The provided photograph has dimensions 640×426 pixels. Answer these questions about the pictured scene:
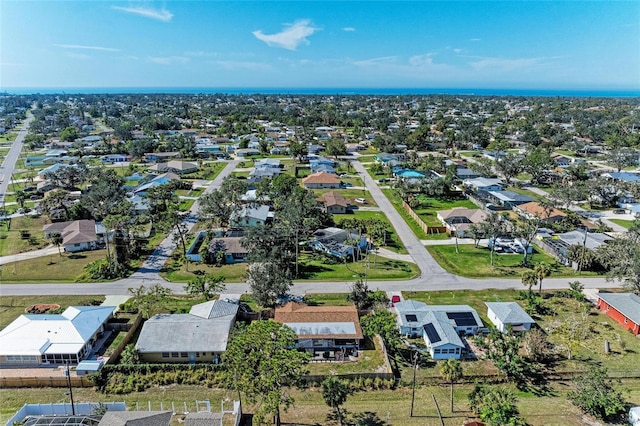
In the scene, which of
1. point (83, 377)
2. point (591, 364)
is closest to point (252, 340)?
point (83, 377)

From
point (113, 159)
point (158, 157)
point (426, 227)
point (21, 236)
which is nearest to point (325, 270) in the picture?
point (426, 227)

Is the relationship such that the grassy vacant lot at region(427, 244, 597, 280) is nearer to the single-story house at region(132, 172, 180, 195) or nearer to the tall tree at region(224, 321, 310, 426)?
the tall tree at region(224, 321, 310, 426)

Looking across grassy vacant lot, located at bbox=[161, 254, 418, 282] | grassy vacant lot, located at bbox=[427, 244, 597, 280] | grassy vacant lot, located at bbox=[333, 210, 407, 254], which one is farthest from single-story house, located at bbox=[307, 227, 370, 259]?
grassy vacant lot, located at bbox=[427, 244, 597, 280]

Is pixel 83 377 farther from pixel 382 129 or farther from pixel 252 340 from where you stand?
pixel 382 129

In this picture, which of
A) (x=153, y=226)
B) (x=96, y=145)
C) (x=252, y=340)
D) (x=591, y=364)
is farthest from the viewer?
(x=96, y=145)

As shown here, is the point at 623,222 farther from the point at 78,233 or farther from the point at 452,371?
the point at 78,233

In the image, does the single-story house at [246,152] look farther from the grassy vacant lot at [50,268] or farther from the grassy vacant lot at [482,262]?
the grassy vacant lot at [482,262]
